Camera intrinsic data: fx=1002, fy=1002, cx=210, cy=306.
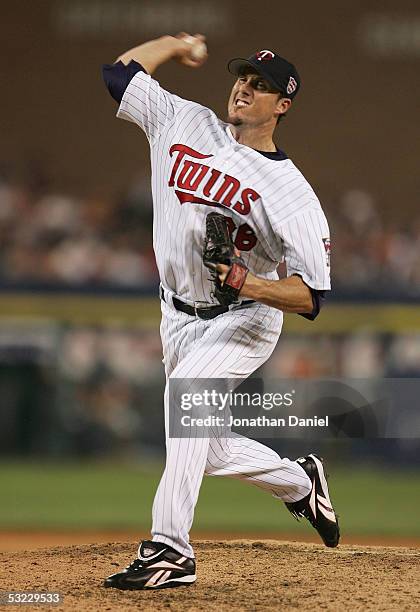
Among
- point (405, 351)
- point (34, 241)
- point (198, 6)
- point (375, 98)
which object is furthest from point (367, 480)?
point (198, 6)

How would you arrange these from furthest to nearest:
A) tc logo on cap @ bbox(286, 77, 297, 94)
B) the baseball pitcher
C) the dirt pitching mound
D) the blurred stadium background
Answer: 1. the blurred stadium background
2. tc logo on cap @ bbox(286, 77, 297, 94)
3. the baseball pitcher
4. the dirt pitching mound

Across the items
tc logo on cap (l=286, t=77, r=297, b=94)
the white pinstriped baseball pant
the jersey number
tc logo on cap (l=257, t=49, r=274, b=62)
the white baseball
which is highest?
the white baseball

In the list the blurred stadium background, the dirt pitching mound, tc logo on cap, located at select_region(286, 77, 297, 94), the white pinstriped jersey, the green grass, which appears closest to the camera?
the dirt pitching mound

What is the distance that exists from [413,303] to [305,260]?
3.83 m

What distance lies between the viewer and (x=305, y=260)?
324 centimetres

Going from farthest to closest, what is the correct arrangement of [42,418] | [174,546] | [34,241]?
[34,241] → [42,418] → [174,546]

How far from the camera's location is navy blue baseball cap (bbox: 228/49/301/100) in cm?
345

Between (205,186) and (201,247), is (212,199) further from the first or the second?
(201,247)

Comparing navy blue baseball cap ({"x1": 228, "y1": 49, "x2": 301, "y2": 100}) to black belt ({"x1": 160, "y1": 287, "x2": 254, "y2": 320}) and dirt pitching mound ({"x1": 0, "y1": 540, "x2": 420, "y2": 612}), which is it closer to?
black belt ({"x1": 160, "y1": 287, "x2": 254, "y2": 320})

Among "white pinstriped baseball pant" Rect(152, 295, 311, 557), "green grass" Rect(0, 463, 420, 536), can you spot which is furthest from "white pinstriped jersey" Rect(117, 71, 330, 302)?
"green grass" Rect(0, 463, 420, 536)

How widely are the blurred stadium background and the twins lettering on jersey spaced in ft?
8.78

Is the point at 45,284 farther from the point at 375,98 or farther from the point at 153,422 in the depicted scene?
the point at 375,98

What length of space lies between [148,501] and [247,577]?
9.64 ft

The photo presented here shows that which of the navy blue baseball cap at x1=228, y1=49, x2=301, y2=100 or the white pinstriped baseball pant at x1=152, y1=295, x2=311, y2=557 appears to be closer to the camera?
the white pinstriped baseball pant at x1=152, y1=295, x2=311, y2=557
